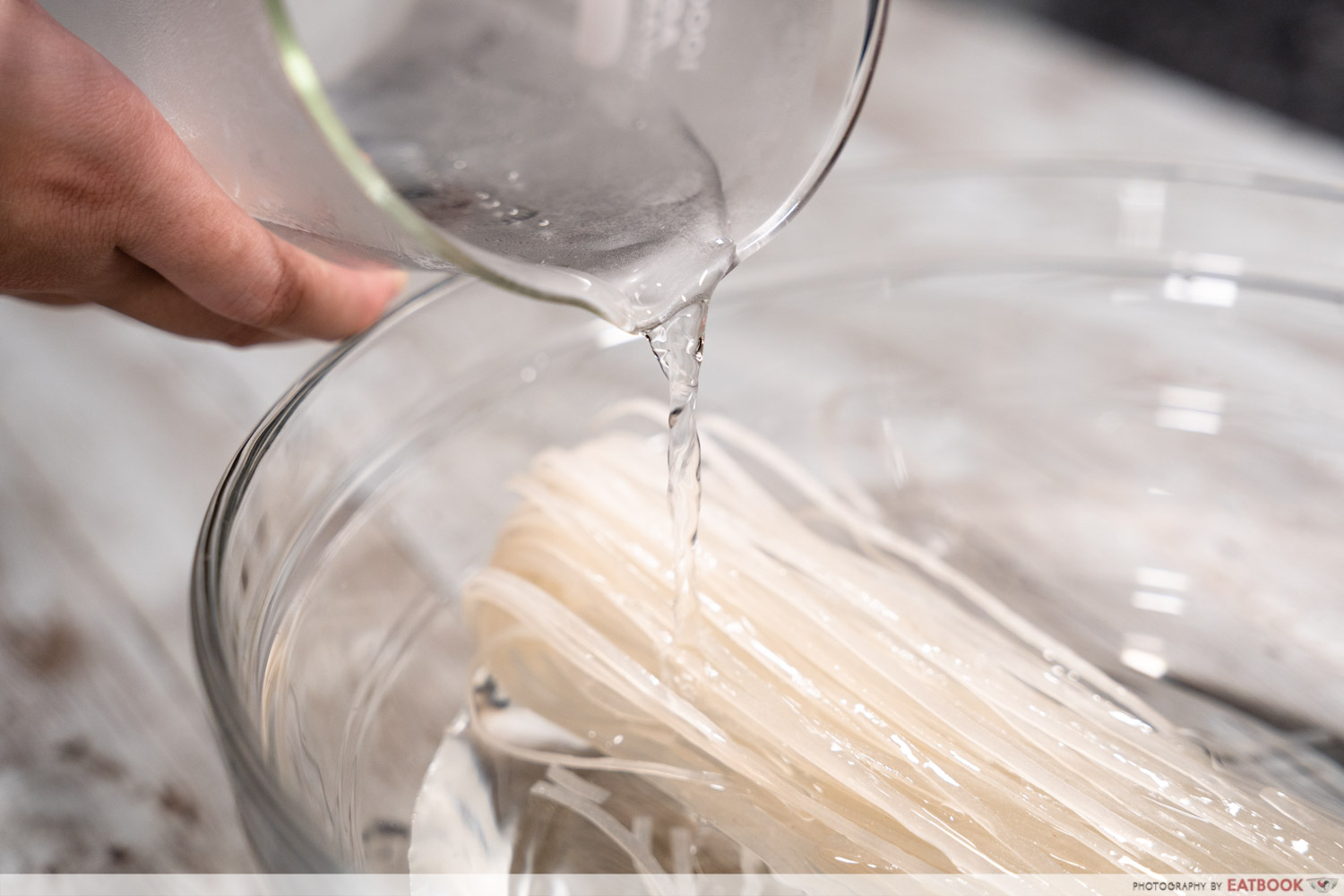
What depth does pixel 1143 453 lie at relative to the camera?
0.58 meters

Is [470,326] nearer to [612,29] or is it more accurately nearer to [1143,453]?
[612,29]

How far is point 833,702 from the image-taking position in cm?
43

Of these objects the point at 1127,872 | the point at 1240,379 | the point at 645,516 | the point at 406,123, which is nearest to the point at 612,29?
Answer: the point at 406,123

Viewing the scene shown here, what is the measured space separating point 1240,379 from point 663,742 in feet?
1.27

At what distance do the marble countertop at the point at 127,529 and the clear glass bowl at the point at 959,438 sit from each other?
73mm

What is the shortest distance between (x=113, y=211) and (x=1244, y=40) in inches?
52.8

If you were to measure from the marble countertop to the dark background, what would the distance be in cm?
40

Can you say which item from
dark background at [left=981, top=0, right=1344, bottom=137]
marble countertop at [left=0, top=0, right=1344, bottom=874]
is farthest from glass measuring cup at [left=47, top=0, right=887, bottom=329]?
dark background at [left=981, top=0, right=1344, bottom=137]

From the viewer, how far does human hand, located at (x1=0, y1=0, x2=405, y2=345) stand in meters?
0.32

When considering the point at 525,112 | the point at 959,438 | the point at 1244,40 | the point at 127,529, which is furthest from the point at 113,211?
the point at 1244,40

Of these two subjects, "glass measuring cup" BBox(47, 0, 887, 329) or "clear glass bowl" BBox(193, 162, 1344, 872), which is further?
"clear glass bowl" BBox(193, 162, 1344, 872)

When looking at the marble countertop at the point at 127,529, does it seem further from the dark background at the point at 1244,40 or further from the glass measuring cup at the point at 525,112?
the dark background at the point at 1244,40

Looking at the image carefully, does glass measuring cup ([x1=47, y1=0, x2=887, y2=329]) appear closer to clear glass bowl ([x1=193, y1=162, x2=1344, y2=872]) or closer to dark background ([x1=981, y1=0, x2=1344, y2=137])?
clear glass bowl ([x1=193, y1=162, x2=1344, y2=872])

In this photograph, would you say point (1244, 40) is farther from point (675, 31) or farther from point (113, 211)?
point (113, 211)
